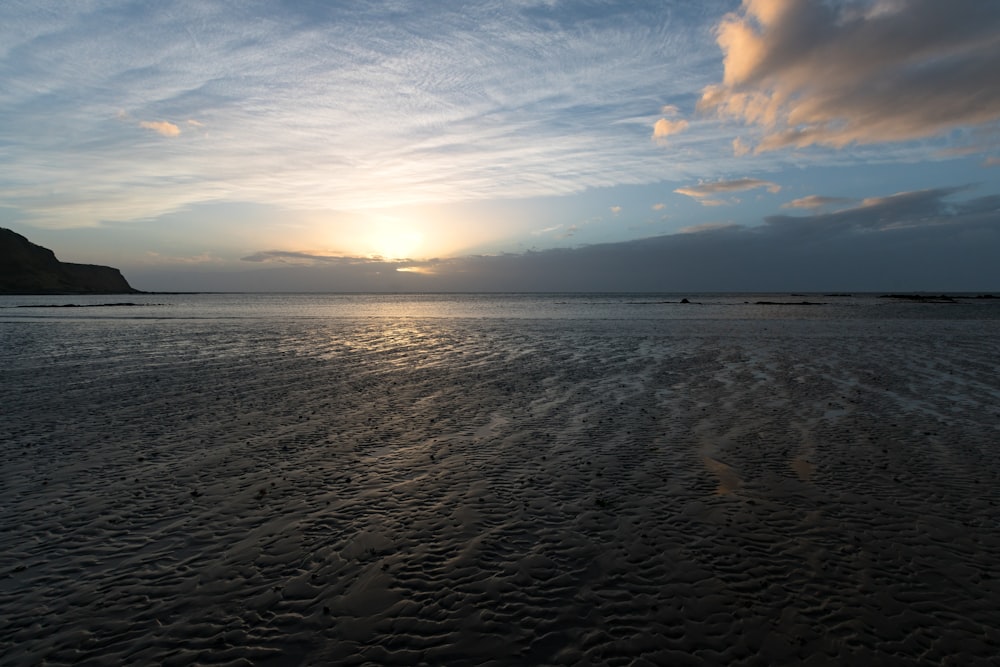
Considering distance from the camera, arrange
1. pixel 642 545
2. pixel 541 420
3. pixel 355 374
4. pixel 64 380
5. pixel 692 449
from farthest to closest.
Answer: pixel 355 374 < pixel 64 380 < pixel 541 420 < pixel 692 449 < pixel 642 545

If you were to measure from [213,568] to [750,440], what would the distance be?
1293 centimetres

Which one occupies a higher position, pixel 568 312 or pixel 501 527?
pixel 568 312

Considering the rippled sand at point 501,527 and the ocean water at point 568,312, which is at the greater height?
the ocean water at point 568,312

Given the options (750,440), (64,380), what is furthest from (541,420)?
(64,380)

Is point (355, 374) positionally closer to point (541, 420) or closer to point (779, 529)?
point (541, 420)

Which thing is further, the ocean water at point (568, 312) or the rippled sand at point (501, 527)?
the ocean water at point (568, 312)

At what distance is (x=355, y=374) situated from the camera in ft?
84.2

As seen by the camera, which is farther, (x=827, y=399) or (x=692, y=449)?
(x=827, y=399)

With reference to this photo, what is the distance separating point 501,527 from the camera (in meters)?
8.87

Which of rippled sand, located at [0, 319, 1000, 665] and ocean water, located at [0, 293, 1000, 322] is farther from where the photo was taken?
ocean water, located at [0, 293, 1000, 322]

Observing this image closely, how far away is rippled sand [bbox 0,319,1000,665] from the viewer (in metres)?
6.02

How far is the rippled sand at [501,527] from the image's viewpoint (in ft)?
19.7

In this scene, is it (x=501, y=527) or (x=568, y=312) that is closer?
(x=501, y=527)

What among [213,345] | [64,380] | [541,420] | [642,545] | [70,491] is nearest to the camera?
[642,545]
